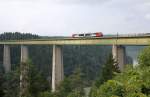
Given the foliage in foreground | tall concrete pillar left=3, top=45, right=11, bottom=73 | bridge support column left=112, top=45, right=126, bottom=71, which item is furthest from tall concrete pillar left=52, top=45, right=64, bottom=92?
the foliage in foreground

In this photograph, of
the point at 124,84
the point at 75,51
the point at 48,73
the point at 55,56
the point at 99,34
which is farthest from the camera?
the point at 75,51

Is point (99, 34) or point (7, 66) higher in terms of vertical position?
point (99, 34)

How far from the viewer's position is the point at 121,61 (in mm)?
51156

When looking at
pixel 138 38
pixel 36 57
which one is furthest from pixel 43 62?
pixel 138 38

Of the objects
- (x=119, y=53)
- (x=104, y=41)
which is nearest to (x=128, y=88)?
(x=119, y=53)

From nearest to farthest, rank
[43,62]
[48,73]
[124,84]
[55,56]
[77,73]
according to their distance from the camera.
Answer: [124,84] → [77,73] → [55,56] → [48,73] → [43,62]

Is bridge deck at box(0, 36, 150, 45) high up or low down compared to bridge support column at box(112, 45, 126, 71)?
up

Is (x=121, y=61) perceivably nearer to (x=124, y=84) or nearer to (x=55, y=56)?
(x=55, y=56)

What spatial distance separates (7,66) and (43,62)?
1223 cm

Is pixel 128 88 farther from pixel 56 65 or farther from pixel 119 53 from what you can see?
pixel 56 65

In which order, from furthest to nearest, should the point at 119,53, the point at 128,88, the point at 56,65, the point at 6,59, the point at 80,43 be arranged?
1. the point at 6,59
2. the point at 56,65
3. the point at 80,43
4. the point at 119,53
5. the point at 128,88

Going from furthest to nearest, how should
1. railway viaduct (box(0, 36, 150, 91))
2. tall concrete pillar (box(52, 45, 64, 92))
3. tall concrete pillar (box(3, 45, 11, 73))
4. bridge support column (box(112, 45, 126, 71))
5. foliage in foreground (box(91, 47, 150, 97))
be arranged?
tall concrete pillar (box(3, 45, 11, 73)) < tall concrete pillar (box(52, 45, 64, 92)) < bridge support column (box(112, 45, 126, 71)) < railway viaduct (box(0, 36, 150, 91)) < foliage in foreground (box(91, 47, 150, 97))

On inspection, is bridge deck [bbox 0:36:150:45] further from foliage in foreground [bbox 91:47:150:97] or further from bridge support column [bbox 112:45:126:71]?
foliage in foreground [bbox 91:47:150:97]

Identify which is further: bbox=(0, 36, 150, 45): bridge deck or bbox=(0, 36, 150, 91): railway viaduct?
bbox=(0, 36, 150, 91): railway viaduct
